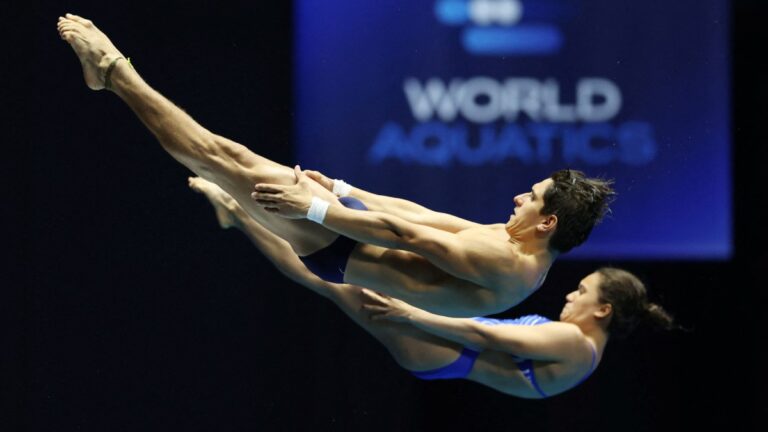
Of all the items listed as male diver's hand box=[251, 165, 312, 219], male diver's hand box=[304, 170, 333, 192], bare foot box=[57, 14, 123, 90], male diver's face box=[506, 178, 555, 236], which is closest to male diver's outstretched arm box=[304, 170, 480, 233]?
male diver's hand box=[304, 170, 333, 192]

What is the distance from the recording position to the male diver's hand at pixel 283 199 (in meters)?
3.80

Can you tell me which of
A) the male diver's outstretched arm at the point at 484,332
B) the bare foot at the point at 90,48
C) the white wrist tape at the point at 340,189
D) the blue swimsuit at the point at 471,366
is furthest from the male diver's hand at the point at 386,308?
the bare foot at the point at 90,48

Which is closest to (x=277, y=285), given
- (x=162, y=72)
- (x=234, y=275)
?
(x=234, y=275)

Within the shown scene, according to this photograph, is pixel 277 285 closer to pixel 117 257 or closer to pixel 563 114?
pixel 117 257

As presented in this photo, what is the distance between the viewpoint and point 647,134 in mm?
6094

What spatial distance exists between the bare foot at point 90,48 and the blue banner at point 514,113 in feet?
6.44

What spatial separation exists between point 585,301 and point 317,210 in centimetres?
173

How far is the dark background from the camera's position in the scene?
5.89 m

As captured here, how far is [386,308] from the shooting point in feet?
15.9

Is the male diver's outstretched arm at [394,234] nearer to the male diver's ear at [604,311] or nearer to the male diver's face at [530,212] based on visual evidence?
the male diver's face at [530,212]

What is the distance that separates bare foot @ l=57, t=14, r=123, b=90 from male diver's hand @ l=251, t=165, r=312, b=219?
0.81m

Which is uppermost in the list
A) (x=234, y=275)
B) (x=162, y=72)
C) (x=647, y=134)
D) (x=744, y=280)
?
(x=162, y=72)

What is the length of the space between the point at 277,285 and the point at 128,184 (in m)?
0.94

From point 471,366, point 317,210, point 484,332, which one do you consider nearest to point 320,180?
point 317,210
